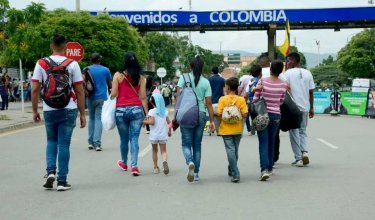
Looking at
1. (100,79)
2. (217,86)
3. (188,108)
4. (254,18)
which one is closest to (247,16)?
(254,18)

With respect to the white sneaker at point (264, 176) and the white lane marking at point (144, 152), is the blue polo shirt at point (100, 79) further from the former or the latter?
the white sneaker at point (264, 176)

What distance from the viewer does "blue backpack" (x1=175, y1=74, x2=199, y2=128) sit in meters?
7.75

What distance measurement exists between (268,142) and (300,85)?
1507 millimetres

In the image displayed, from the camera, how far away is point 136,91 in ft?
27.8

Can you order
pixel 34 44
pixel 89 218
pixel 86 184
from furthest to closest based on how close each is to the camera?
pixel 34 44
pixel 86 184
pixel 89 218

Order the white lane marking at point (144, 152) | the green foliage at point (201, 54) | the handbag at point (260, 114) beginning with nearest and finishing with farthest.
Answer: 1. the handbag at point (260, 114)
2. the white lane marking at point (144, 152)
3. the green foliage at point (201, 54)

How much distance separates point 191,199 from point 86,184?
5.88 feet

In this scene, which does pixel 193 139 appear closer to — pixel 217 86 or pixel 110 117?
pixel 110 117

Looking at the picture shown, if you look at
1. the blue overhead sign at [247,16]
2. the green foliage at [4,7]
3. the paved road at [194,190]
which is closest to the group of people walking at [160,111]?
the paved road at [194,190]

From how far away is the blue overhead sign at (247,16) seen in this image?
41.3m

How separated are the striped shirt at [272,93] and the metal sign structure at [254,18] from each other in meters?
34.2

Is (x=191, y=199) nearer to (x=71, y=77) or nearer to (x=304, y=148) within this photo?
(x=71, y=77)

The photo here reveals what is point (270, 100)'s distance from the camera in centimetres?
826

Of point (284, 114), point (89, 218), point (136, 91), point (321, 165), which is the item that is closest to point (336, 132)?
point (321, 165)
